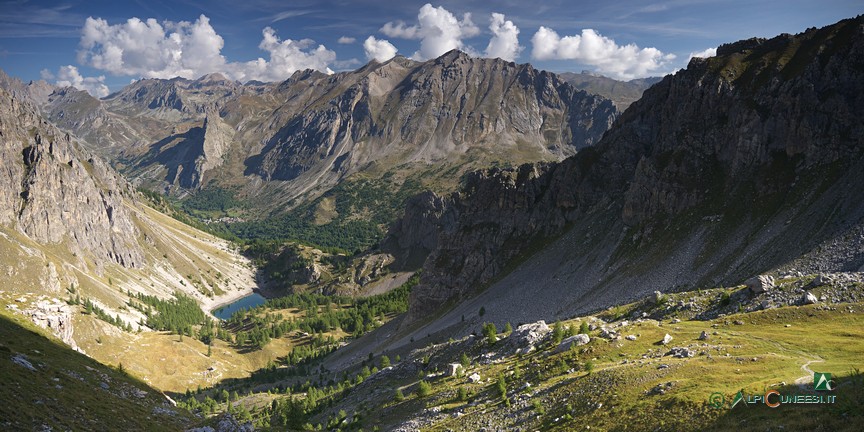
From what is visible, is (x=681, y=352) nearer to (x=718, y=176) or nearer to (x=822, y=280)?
(x=822, y=280)

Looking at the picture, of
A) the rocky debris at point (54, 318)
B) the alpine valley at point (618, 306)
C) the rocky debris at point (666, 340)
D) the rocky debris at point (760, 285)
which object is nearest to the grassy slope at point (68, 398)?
the alpine valley at point (618, 306)

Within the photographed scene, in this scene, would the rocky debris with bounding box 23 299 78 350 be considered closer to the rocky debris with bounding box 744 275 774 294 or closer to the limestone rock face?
the limestone rock face

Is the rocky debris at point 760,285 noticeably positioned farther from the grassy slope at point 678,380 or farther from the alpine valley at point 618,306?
the grassy slope at point 678,380

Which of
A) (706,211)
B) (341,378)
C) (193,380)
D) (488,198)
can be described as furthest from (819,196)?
(193,380)

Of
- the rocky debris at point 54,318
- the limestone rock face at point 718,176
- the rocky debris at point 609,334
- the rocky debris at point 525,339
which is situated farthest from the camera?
the rocky debris at point 54,318

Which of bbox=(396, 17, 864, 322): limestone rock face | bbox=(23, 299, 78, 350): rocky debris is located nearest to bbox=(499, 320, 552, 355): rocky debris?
bbox=(396, 17, 864, 322): limestone rock face
